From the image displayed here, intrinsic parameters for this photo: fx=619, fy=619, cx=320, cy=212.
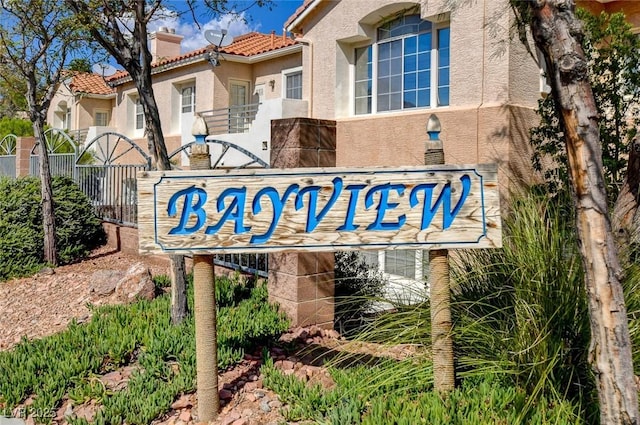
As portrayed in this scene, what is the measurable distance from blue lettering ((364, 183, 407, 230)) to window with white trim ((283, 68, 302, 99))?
1422 centimetres

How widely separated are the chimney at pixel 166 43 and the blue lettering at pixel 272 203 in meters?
22.6


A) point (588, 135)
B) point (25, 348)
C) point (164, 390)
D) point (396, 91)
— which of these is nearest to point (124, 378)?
point (164, 390)

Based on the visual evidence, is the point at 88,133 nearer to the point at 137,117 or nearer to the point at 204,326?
the point at 137,117

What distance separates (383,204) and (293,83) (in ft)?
48.9

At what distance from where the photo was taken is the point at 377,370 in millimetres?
4168

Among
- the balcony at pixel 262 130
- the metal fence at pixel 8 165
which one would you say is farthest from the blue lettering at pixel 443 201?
the metal fence at pixel 8 165

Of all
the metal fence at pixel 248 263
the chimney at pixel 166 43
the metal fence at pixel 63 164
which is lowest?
the metal fence at pixel 248 263

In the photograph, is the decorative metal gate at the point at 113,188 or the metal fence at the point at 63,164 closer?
the decorative metal gate at the point at 113,188

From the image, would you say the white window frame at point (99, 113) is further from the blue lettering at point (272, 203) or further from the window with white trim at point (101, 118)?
the blue lettering at point (272, 203)

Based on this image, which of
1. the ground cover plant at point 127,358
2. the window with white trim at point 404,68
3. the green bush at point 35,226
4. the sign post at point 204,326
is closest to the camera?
the sign post at point 204,326

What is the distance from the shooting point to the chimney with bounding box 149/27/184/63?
25.4m

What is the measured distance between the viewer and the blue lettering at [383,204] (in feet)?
13.4

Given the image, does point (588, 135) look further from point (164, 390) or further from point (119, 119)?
point (119, 119)

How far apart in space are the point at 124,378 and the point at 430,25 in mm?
8832
